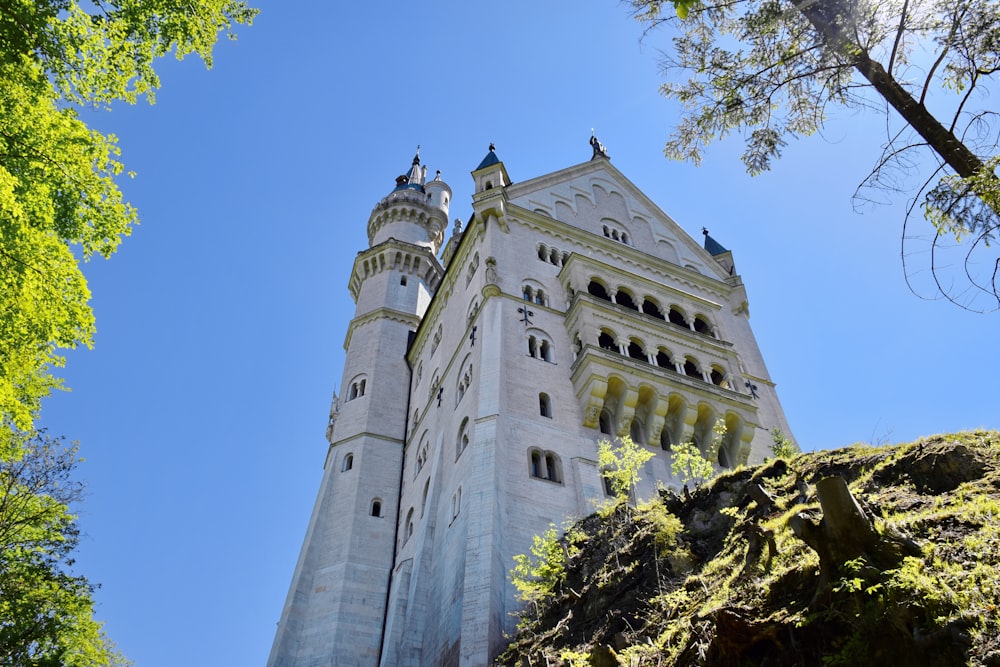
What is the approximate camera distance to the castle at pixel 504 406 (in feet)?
78.2

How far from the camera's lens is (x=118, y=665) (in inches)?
957

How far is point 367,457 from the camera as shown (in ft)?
122

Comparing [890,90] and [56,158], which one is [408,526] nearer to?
[56,158]

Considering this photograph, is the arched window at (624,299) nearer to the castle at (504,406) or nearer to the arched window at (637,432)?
the castle at (504,406)

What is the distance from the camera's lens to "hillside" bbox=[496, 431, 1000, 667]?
8.93 metres

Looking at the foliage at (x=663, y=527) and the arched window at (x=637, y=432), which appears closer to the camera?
the foliage at (x=663, y=527)

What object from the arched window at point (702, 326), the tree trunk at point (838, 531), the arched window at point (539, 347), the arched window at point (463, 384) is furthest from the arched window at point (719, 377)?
the tree trunk at point (838, 531)

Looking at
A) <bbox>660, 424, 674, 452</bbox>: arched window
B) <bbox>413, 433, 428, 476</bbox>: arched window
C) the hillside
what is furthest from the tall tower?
<bbox>660, 424, 674, 452</bbox>: arched window

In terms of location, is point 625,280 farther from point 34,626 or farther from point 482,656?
point 34,626

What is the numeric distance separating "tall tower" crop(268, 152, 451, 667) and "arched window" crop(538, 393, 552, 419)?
10876mm

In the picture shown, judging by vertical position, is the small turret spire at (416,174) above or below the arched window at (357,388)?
above

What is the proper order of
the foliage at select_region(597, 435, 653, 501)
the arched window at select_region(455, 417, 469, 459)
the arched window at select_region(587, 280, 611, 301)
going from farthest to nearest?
the arched window at select_region(587, 280, 611, 301)
the arched window at select_region(455, 417, 469, 459)
the foliage at select_region(597, 435, 653, 501)

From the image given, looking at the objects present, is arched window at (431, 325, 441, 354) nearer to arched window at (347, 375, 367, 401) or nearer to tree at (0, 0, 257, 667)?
arched window at (347, 375, 367, 401)

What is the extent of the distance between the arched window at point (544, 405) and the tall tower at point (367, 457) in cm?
1088
